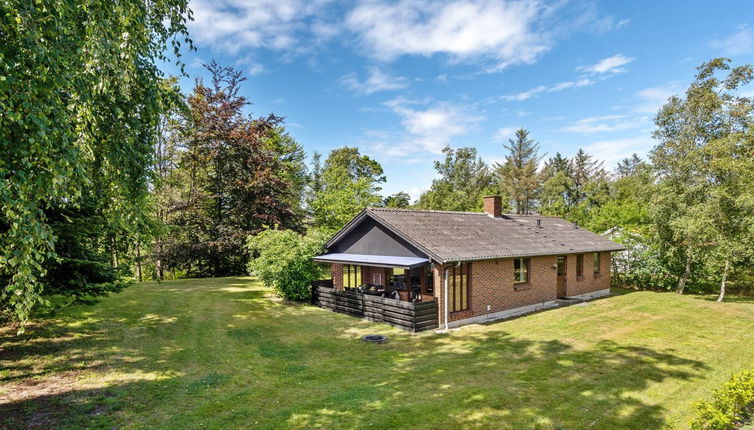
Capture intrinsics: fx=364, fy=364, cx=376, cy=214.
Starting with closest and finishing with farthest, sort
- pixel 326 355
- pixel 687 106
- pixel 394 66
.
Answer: pixel 326 355 → pixel 687 106 → pixel 394 66

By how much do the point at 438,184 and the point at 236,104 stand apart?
114ft

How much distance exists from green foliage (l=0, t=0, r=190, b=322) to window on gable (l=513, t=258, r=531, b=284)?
13875mm

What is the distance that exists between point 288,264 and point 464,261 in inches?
332

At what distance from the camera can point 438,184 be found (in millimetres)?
56406

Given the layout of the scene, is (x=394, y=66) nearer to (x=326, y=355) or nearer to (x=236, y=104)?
(x=236, y=104)

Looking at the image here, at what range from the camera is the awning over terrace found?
13062 mm

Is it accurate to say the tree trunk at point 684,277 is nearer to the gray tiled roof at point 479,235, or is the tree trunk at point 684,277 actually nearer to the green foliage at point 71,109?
the gray tiled roof at point 479,235

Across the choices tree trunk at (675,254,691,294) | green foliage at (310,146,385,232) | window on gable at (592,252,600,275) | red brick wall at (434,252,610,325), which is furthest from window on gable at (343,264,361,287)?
tree trunk at (675,254,691,294)

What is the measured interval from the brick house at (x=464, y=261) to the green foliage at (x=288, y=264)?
3.86ft

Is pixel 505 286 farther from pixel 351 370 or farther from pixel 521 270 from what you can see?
pixel 351 370

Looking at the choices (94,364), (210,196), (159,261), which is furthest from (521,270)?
(159,261)

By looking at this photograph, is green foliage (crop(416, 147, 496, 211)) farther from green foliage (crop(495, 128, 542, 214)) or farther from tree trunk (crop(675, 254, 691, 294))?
tree trunk (crop(675, 254, 691, 294))

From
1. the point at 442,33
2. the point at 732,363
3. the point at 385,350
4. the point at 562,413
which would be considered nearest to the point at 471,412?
the point at 562,413

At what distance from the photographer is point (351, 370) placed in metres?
9.09
